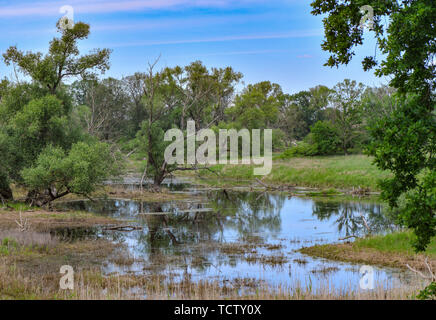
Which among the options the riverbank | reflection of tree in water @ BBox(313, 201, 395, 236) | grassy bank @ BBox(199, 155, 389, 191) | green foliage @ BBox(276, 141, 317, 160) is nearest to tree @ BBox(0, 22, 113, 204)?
reflection of tree in water @ BBox(313, 201, 395, 236)

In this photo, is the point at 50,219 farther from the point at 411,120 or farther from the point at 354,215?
the point at 411,120

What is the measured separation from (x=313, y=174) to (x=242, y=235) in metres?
30.8

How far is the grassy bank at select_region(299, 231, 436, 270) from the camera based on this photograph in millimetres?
20391

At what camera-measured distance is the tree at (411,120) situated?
11.2 m

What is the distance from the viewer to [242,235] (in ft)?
93.1

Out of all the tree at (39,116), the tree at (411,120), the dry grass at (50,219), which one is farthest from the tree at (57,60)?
the tree at (411,120)

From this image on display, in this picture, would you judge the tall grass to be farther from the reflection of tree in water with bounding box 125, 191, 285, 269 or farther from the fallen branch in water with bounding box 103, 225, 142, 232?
the fallen branch in water with bounding box 103, 225, 142, 232

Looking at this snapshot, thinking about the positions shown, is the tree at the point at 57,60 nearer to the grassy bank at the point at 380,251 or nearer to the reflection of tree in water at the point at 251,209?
the reflection of tree in water at the point at 251,209

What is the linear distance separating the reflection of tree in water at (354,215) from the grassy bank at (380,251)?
137 inches

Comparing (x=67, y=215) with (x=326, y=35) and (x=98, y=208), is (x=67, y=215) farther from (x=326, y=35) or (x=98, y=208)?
(x=326, y=35)

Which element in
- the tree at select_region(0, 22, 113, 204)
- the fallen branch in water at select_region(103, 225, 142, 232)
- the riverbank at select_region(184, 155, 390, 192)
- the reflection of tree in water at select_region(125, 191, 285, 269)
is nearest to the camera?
the reflection of tree in water at select_region(125, 191, 285, 269)

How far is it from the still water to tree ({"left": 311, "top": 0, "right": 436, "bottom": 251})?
465cm

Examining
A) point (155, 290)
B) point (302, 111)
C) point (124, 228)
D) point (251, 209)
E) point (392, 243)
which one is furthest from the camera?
point (302, 111)

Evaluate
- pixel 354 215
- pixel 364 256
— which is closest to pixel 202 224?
pixel 354 215
